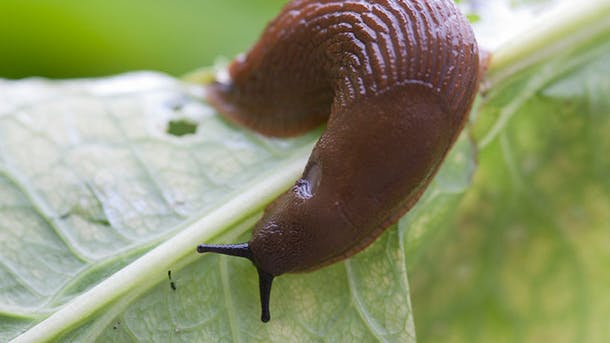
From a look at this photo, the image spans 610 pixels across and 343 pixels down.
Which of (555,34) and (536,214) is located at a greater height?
(555,34)

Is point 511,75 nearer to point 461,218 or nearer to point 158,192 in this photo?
point 461,218

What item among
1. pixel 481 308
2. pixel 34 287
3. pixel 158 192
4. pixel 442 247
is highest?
pixel 158 192

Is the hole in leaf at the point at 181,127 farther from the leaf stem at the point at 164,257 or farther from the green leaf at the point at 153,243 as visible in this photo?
the leaf stem at the point at 164,257

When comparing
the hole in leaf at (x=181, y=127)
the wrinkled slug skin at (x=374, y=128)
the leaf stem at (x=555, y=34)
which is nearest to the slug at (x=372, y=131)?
the wrinkled slug skin at (x=374, y=128)

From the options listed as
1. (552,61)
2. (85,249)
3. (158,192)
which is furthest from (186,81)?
(552,61)

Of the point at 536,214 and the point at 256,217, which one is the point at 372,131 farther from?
the point at 536,214

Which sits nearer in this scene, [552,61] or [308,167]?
[308,167]

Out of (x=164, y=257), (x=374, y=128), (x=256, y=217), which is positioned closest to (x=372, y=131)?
(x=374, y=128)
